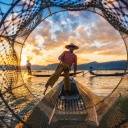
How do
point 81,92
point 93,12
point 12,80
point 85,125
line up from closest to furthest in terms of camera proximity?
point 85,125
point 93,12
point 12,80
point 81,92

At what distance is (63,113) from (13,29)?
2.68m

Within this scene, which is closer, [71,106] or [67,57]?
[71,106]

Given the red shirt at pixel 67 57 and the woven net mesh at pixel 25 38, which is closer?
the woven net mesh at pixel 25 38

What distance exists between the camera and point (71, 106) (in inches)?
297

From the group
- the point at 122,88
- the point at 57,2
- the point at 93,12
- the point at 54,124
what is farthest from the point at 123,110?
the point at 57,2

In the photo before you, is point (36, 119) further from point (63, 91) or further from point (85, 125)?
point (63, 91)

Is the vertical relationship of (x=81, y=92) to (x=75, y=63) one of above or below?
below

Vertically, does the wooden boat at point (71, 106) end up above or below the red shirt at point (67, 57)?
below

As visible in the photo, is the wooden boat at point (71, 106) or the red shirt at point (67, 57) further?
the red shirt at point (67, 57)

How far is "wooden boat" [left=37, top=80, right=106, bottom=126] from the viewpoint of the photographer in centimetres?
633

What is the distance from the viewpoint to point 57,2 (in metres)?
5.39

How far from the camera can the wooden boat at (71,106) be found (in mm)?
6330

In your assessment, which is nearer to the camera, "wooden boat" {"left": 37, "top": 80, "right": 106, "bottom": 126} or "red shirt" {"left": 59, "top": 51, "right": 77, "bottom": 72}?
"wooden boat" {"left": 37, "top": 80, "right": 106, "bottom": 126}

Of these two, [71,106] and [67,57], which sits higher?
[67,57]
